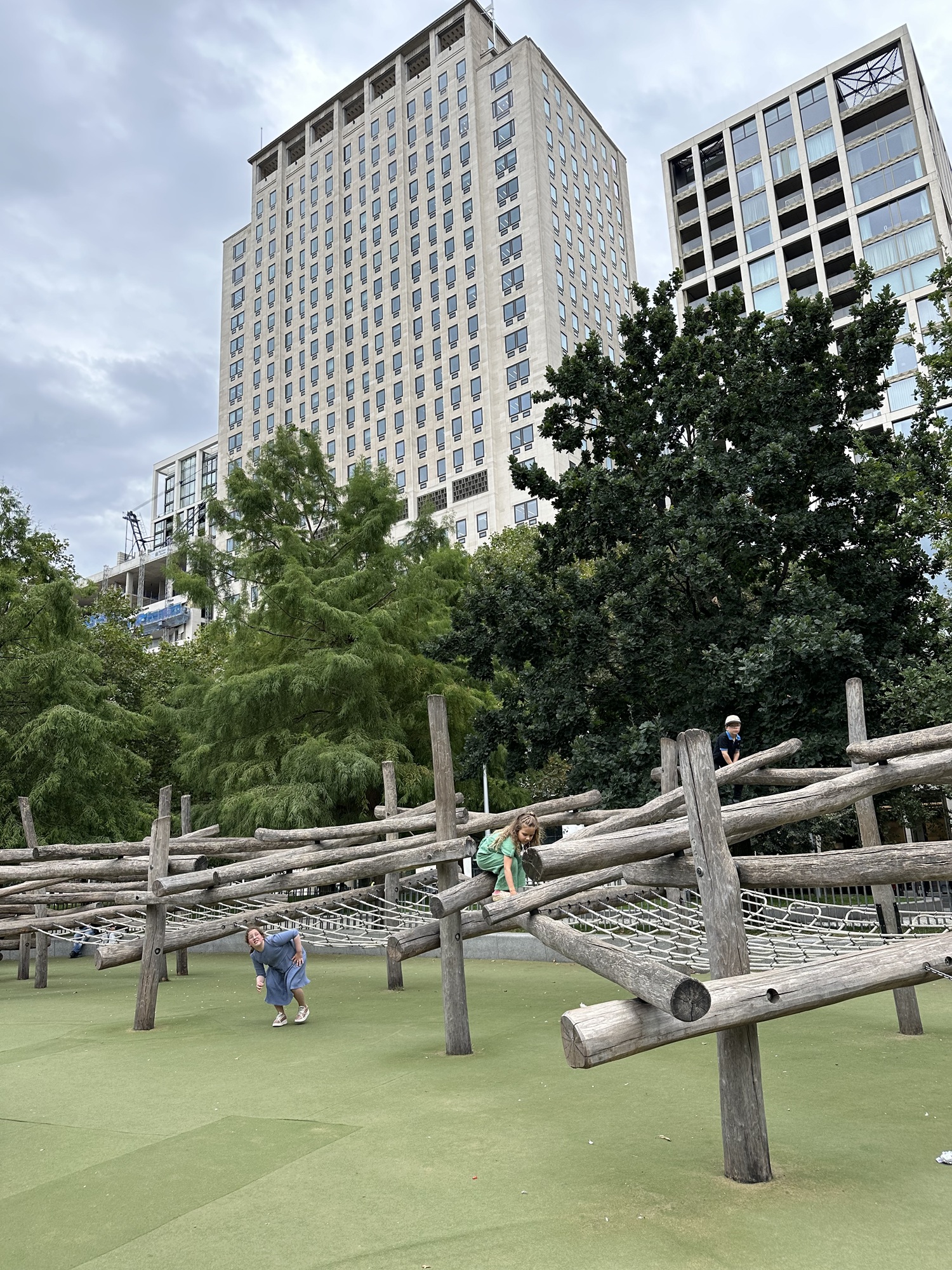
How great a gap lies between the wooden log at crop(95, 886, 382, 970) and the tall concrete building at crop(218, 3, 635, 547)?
43.7 m

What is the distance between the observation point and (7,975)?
14852 millimetres

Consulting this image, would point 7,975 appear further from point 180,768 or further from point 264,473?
point 264,473

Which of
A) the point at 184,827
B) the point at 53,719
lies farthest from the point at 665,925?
the point at 53,719

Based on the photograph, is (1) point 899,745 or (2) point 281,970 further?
(2) point 281,970

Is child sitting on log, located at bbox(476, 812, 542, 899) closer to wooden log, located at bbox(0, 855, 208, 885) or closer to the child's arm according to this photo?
the child's arm

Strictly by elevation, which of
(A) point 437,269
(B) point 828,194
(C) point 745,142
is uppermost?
(A) point 437,269

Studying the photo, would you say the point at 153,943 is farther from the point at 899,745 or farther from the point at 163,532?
the point at 163,532

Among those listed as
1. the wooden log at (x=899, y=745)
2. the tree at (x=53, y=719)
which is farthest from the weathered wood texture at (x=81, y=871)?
the wooden log at (x=899, y=745)

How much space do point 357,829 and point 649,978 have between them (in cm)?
682

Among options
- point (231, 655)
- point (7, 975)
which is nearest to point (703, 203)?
point (231, 655)

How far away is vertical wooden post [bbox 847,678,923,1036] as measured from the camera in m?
7.26

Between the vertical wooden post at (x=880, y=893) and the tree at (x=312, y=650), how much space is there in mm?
9425

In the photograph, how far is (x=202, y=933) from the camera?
9.65 metres

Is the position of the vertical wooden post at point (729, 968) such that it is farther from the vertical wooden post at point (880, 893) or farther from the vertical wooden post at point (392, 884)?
the vertical wooden post at point (392, 884)
